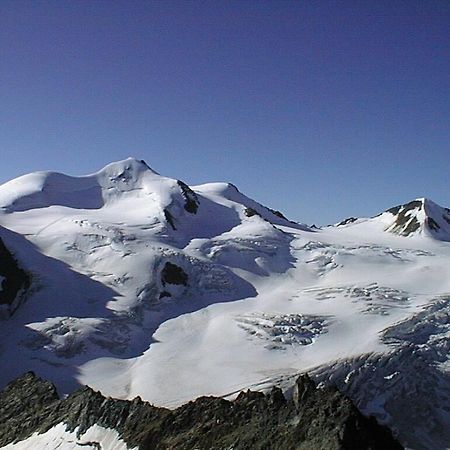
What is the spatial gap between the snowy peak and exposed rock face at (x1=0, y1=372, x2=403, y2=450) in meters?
92.9

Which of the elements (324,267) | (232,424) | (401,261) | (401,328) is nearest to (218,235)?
(324,267)

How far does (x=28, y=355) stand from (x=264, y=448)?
40.1 m

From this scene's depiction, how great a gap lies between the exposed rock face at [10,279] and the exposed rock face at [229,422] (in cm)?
3061

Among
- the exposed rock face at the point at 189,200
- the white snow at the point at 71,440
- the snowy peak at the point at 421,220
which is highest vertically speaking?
the exposed rock face at the point at 189,200

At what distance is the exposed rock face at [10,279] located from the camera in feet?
206

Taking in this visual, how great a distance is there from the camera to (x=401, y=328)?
187ft

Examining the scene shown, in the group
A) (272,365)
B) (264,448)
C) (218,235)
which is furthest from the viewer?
(218,235)

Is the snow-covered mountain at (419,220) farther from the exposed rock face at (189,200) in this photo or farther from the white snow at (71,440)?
the white snow at (71,440)

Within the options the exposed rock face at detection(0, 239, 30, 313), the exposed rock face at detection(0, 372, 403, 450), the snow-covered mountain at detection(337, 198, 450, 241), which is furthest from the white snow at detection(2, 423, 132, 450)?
the snow-covered mountain at detection(337, 198, 450, 241)

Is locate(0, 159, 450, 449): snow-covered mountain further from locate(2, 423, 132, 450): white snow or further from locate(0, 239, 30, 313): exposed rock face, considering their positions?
locate(2, 423, 132, 450): white snow

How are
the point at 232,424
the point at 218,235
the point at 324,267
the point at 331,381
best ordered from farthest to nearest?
the point at 218,235 < the point at 324,267 < the point at 331,381 < the point at 232,424

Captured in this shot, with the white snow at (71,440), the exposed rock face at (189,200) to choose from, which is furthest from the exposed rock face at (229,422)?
the exposed rock face at (189,200)

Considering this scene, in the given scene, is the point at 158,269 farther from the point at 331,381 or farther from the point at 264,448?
the point at 264,448

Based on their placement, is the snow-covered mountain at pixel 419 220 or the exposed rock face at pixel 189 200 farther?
the snow-covered mountain at pixel 419 220
